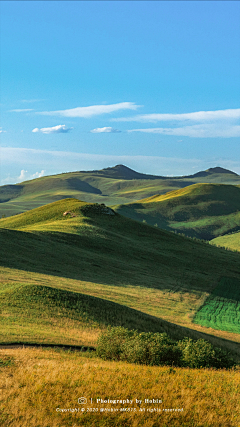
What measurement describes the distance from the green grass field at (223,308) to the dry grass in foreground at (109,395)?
32910 mm

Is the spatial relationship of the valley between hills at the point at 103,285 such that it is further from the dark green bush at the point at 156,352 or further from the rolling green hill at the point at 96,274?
the dark green bush at the point at 156,352

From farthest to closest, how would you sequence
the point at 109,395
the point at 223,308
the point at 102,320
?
the point at 223,308
the point at 102,320
the point at 109,395

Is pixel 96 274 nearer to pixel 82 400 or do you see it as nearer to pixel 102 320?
pixel 102 320

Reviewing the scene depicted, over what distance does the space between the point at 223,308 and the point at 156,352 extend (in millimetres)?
42212

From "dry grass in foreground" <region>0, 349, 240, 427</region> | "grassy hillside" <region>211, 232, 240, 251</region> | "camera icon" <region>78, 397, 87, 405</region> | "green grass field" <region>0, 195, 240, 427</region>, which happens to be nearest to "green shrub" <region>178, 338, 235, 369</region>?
"green grass field" <region>0, 195, 240, 427</region>

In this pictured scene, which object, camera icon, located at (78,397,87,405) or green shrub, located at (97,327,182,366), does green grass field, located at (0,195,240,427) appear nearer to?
camera icon, located at (78,397,87,405)

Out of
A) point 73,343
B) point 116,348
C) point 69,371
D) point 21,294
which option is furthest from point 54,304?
point 69,371

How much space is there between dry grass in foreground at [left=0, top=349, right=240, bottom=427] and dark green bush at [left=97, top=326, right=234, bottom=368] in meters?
3.88

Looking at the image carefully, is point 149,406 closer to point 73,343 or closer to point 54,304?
point 73,343

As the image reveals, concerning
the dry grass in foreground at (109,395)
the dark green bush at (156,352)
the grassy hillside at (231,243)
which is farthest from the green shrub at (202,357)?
the grassy hillside at (231,243)

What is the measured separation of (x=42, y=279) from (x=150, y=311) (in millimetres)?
14944

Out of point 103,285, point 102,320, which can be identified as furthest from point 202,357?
point 103,285

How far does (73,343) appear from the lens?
82.5 ft

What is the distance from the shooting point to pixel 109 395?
1393 centimetres
